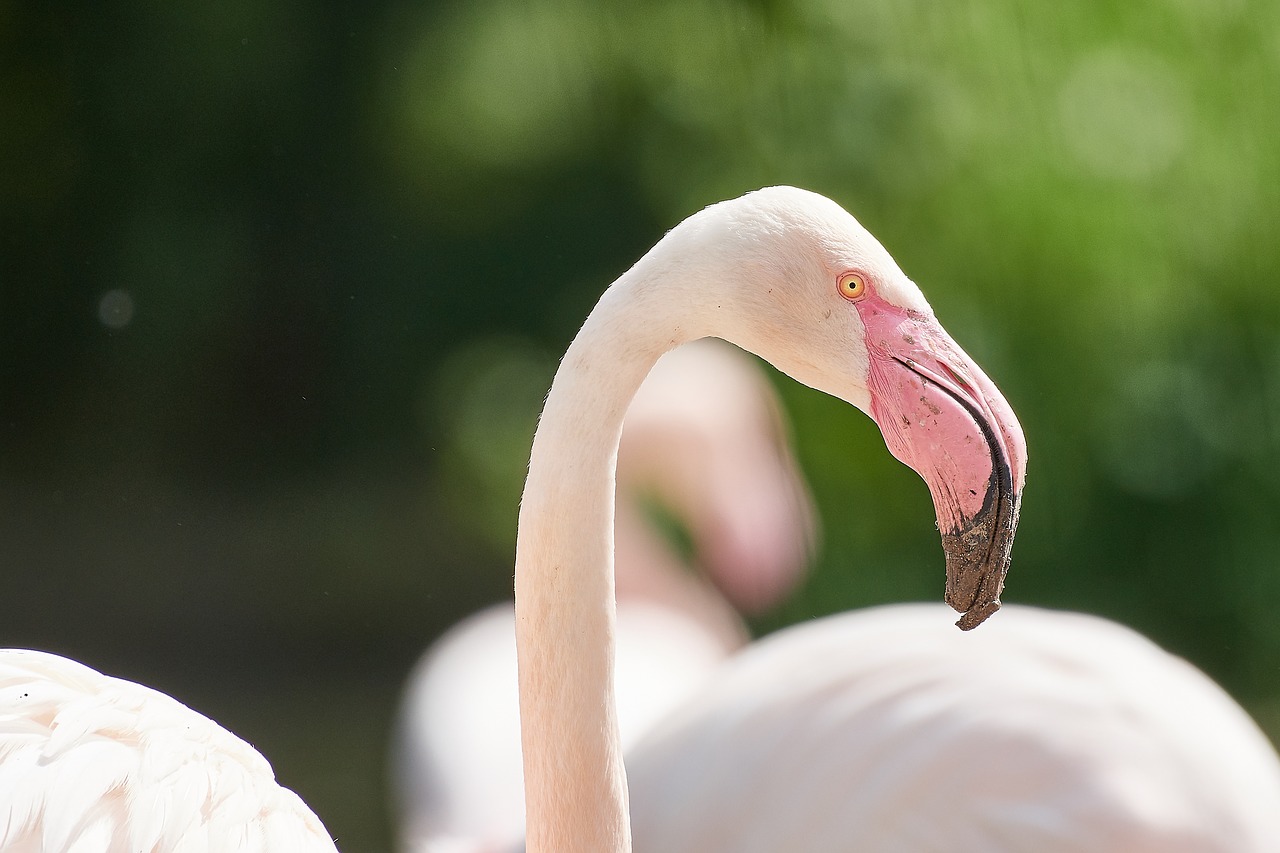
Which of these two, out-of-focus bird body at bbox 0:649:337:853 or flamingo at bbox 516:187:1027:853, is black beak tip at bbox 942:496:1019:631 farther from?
out-of-focus bird body at bbox 0:649:337:853

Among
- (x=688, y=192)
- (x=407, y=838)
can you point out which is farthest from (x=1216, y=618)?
(x=407, y=838)

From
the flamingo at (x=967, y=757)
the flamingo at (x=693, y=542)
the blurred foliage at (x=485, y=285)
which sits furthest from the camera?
the blurred foliage at (x=485, y=285)

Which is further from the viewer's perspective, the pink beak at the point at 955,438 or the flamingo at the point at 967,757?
the flamingo at the point at 967,757

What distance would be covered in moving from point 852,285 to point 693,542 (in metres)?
1.37

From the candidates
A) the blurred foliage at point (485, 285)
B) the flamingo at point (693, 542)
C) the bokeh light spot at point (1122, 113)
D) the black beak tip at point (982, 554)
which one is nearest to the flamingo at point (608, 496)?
the black beak tip at point (982, 554)

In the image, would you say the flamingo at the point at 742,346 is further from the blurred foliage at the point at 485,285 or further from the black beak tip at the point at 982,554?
the blurred foliage at the point at 485,285

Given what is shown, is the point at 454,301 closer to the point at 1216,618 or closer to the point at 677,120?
the point at 677,120

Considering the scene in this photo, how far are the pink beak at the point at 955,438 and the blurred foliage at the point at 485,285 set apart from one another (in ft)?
6.06

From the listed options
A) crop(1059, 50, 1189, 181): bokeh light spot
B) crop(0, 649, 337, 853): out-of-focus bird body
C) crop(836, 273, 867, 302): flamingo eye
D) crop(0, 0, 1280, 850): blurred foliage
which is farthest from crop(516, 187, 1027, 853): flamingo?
crop(1059, 50, 1189, 181): bokeh light spot

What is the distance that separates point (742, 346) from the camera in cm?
91

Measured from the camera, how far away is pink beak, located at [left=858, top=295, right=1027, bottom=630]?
0.87 meters

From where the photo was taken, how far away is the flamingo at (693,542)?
1.99 metres

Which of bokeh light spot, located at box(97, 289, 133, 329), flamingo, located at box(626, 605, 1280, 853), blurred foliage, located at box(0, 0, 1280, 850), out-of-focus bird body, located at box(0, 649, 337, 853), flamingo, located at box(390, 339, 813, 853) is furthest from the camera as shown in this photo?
bokeh light spot, located at box(97, 289, 133, 329)

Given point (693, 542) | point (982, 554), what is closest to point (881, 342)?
point (982, 554)
